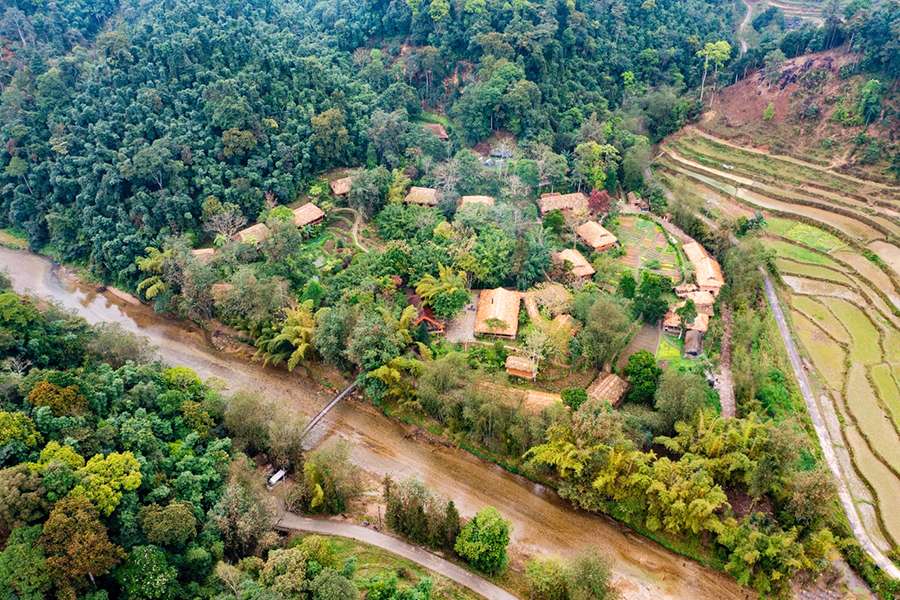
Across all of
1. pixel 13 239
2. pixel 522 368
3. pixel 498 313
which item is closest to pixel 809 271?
pixel 498 313

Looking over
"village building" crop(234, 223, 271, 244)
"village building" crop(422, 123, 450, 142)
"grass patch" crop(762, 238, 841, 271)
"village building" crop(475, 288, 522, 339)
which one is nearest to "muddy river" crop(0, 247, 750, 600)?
"village building" crop(234, 223, 271, 244)

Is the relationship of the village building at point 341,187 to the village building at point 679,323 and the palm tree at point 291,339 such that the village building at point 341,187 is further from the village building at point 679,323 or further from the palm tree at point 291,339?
the village building at point 679,323

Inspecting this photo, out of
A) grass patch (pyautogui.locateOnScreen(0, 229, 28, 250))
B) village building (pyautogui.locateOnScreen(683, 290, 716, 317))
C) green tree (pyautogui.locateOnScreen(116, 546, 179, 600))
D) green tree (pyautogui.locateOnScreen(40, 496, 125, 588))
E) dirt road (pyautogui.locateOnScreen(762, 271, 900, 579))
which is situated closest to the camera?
green tree (pyautogui.locateOnScreen(40, 496, 125, 588))

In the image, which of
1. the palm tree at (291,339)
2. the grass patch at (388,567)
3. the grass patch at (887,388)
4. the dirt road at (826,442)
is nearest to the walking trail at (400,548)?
the grass patch at (388,567)

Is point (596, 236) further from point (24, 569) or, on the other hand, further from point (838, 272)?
point (24, 569)

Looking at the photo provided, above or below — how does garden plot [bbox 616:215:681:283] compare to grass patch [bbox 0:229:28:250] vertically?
below

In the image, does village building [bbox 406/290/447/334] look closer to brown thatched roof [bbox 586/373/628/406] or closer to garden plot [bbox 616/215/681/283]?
brown thatched roof [bbox 586/373/628/406]

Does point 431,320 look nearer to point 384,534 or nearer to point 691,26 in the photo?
point 384,534
